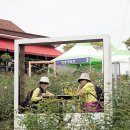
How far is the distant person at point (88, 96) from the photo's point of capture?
7.30 meters

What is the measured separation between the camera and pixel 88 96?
26.0 feet

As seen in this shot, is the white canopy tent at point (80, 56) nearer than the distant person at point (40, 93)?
No

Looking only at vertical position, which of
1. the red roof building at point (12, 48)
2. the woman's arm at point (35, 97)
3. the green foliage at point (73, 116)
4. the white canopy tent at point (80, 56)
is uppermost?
the red roof building at point (12, 48)

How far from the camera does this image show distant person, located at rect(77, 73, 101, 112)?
7.30 metres

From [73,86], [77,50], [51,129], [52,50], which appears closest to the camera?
[51,129]

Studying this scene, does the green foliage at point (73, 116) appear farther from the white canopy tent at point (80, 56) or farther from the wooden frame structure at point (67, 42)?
the white canopy tent at point (80, 56)

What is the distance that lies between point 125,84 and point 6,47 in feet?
50.7

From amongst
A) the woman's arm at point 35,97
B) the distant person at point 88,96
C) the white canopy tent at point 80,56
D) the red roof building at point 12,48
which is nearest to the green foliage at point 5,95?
the woman's arm at point 35,97

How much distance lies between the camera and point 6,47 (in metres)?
22.4

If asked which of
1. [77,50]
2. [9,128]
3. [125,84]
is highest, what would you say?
[77,50]

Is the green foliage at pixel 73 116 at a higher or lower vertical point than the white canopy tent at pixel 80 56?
lower

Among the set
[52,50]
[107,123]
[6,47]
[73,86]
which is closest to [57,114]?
[107,123]

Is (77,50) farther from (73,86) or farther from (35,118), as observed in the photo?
(35,118)

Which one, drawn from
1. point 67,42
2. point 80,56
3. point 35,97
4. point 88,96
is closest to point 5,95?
point 35,97
